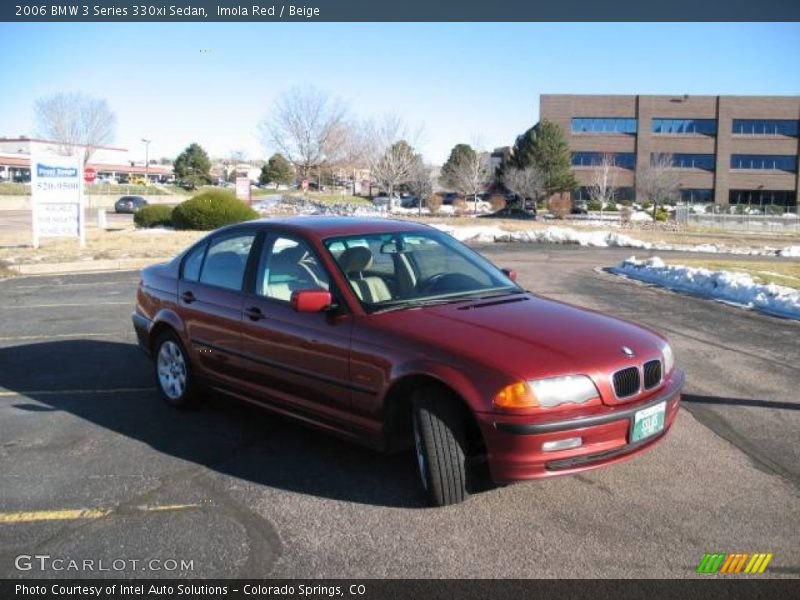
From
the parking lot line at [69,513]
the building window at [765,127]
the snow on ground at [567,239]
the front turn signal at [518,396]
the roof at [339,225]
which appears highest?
the building window at [765,127]

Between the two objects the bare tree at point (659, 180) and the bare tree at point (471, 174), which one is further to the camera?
the bare tree at point (471, 174)

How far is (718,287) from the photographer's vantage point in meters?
13.1

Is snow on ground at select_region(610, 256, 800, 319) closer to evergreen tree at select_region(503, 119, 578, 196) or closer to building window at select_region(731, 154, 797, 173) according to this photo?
evergreen tree at select_region(503, 119, 578, 196)

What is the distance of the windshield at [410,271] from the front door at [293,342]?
0.69 feet

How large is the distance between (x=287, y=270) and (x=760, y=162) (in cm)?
7235

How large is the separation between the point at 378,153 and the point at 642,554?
56.0m

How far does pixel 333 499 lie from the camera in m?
4.28

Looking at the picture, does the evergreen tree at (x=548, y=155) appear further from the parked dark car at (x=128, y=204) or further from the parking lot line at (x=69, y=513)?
the parking lot line at (x=69, y=513)

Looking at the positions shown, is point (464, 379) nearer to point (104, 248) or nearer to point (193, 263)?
point (193, 263)

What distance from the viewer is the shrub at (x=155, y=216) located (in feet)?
89.3

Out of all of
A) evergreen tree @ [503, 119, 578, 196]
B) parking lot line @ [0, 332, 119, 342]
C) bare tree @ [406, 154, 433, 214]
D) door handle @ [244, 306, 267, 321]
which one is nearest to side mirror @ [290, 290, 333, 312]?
door handle @ [244, 306, 267, 321]

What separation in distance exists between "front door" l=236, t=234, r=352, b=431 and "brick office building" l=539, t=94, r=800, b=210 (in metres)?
64.9

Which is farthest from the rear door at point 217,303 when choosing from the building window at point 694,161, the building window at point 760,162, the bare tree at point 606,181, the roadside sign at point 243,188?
the building window at point 760,162

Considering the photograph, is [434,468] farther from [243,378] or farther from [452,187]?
[452,187]
